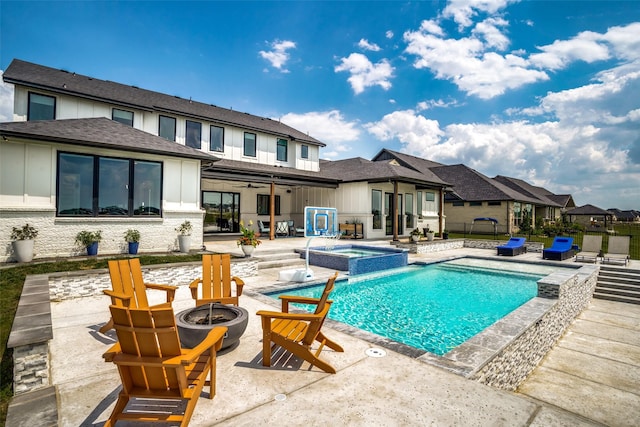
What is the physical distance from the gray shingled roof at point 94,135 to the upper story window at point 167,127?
15.3 feet

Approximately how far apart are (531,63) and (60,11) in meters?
18.4

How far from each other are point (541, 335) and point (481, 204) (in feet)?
87.7

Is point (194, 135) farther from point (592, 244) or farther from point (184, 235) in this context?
point (592, 244)

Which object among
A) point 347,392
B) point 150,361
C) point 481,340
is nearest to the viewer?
point 150,361

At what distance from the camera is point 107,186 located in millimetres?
9758

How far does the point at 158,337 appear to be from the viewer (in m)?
2.21

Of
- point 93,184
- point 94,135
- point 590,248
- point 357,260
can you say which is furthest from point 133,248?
point 590,248

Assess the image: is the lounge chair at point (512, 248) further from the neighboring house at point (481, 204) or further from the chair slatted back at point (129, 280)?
the chair slatted back at point (129, 280)

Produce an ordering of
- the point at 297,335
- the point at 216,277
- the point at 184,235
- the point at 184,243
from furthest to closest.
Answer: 1. the point at 184,235
2. the point at 184,243
3. the point at 216,277
4. the point at 297,335

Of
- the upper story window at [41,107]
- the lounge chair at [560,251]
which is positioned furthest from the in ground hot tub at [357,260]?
the upper story window at [41,107]

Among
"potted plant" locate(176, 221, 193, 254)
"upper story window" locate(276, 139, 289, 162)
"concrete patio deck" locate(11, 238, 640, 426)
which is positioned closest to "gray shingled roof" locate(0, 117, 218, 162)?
"potted plant" locate(176, 221, 193, 254)

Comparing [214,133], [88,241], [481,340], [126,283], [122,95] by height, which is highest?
[122,95]

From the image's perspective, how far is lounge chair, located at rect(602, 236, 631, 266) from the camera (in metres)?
11.3

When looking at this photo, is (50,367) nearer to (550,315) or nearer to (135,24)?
(550,315)
